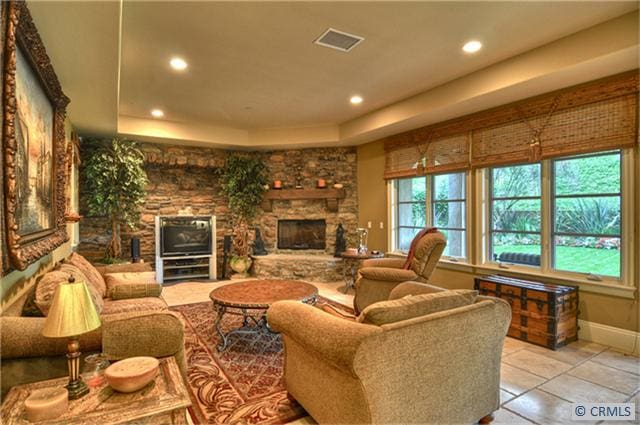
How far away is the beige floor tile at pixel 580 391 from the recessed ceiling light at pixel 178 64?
437 centimetres

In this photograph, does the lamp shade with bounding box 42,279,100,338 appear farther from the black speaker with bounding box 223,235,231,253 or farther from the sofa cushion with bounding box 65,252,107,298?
the black speaker with bounding box 223,235,231,253

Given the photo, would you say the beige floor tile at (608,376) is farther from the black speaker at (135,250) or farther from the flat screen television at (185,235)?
the black speaker at (135,250)

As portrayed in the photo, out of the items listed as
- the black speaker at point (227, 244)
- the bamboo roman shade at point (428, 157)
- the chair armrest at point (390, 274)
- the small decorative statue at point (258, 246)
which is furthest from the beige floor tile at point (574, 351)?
the black speaker at point (227, 244)

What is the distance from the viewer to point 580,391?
2.47 metres

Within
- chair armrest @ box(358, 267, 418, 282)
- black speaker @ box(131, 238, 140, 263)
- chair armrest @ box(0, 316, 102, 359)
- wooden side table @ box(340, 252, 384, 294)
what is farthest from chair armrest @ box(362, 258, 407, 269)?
black speaker @ box(131, 238, 140, 263)

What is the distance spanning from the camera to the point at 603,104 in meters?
3.26

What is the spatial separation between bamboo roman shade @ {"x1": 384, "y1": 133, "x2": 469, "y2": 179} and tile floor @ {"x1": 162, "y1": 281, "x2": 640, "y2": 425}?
8.04 ft

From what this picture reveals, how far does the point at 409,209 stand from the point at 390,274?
2111mm

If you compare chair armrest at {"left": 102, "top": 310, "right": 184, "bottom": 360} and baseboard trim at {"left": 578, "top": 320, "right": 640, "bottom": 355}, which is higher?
chair armrest at {"left": 102, "top": 310, "right": 184, "bottom": 360}

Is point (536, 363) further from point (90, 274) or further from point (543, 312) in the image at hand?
point (90, 274)

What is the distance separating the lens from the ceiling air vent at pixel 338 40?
9.61ft

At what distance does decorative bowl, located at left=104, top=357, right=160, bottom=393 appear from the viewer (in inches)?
56.2

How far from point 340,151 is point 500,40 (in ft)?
12.4

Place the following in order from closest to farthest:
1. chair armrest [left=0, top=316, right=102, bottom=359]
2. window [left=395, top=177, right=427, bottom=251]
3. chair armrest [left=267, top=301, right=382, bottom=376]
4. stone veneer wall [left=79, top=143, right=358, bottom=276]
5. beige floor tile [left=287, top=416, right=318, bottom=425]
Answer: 1. chair armrest [left=267, top=301, right=382, bottom=376]
2. chair armrest [left=0, top=316, right=102, bottom=359]
3. beige floor tile [left=287, top=416, right=318, bottom=425]
4. window [left=395, top=177, right=427, bottom=251]
5. stone veneer wall [left=79, top=143, right=358, bottom=276]
